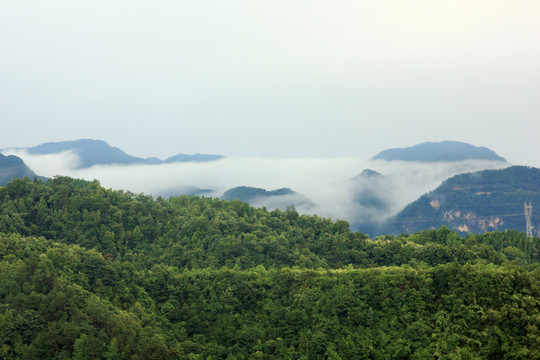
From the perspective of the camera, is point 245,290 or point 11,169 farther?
point 11,169

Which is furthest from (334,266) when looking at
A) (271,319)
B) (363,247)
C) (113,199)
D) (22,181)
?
(22,181)

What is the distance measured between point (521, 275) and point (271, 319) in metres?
19.8

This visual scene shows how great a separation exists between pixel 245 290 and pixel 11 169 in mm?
149230

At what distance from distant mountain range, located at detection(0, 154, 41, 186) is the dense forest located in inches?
4523

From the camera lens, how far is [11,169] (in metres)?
190

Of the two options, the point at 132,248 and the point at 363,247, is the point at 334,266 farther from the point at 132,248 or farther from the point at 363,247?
the point at 132,248

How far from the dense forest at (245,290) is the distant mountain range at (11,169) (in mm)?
114872

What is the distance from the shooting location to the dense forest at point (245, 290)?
4850 centimetres

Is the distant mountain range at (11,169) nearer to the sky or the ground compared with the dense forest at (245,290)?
nearer to the sky

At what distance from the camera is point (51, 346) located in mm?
48594

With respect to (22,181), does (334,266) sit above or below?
below

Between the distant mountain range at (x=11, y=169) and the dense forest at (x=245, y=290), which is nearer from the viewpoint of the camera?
the dense forest at (x=245, y=290)

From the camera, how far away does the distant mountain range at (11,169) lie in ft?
609

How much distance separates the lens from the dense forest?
48500 mm
